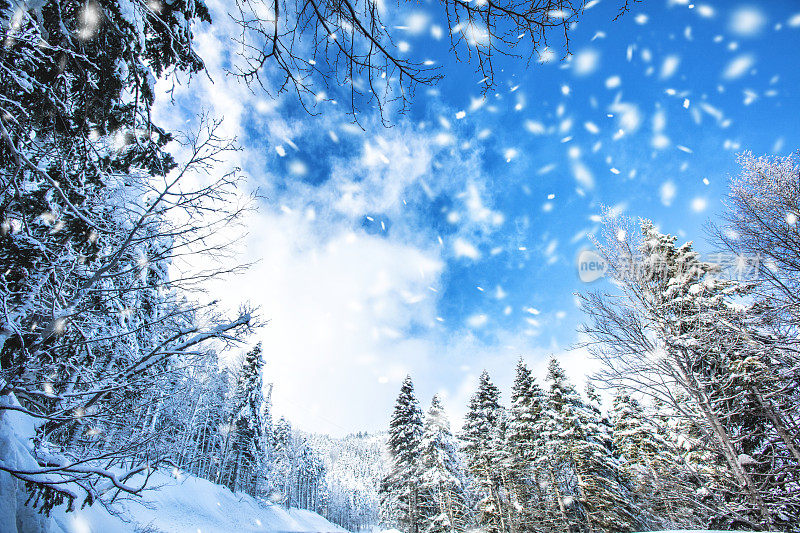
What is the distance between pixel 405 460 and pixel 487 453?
21.0 ft

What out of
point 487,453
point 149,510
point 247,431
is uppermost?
point 247,431

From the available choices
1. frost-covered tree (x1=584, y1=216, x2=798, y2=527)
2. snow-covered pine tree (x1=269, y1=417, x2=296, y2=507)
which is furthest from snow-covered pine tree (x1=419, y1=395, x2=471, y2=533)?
snow-covered pine tree (x1=269, y1=417, x2=296, y2=507)

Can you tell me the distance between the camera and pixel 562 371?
17750 mm

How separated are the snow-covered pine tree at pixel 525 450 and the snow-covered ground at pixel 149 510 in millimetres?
17657

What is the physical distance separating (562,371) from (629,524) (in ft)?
24.4

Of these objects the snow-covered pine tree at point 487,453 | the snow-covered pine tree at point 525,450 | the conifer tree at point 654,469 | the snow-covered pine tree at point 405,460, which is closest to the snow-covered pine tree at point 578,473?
the snow-covered pine tree at point 525,450

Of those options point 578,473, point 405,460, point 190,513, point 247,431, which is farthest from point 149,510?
point 578,473

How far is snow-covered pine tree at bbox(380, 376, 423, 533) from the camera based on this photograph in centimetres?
1992

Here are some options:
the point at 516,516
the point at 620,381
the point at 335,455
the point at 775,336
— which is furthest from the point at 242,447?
the point at 335,455

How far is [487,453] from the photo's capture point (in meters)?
18.5

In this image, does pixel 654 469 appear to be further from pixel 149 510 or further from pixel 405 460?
pixel 149 510

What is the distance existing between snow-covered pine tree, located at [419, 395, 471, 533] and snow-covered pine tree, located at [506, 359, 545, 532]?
11.6ft

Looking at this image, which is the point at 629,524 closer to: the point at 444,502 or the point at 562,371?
Answer: the point at 562,371

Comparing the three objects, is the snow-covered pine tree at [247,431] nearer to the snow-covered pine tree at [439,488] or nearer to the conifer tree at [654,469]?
the snow-covered pine tree at [439,488]
